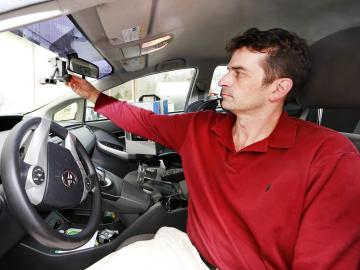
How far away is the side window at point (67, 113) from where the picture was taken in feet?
9.34

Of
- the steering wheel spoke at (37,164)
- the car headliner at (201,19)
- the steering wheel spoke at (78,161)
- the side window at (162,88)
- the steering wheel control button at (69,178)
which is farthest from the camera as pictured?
the side window at (162,88)

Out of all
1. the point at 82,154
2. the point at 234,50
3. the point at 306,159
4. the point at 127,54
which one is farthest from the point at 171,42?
the point at 306,159

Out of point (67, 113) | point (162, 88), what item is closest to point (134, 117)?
point (67, 113)

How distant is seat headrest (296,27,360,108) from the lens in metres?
1.28

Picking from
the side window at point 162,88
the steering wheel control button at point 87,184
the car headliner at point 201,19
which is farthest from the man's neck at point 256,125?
the side window at point 162,88

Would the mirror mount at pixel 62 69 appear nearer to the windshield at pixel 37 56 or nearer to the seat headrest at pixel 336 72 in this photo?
the windshield at pixel 37 56

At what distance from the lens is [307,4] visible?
6.70 ft

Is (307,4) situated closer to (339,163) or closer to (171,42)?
(171,42)

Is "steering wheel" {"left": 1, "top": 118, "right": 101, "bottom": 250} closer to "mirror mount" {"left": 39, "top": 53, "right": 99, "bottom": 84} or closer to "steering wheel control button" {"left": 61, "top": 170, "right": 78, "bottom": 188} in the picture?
"steering wheel control button" {"left": 61, "top": 170, "right": 78, "bottom": 188}

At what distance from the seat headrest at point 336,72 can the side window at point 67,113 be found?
2.16 meters

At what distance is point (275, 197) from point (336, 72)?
67cm

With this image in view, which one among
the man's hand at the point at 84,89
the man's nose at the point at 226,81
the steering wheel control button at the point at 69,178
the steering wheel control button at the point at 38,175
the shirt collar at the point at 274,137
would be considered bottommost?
the steering wheel control button at the point at 69,178

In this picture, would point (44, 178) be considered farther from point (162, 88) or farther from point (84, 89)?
point (162, 88)

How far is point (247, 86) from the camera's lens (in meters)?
1.18
